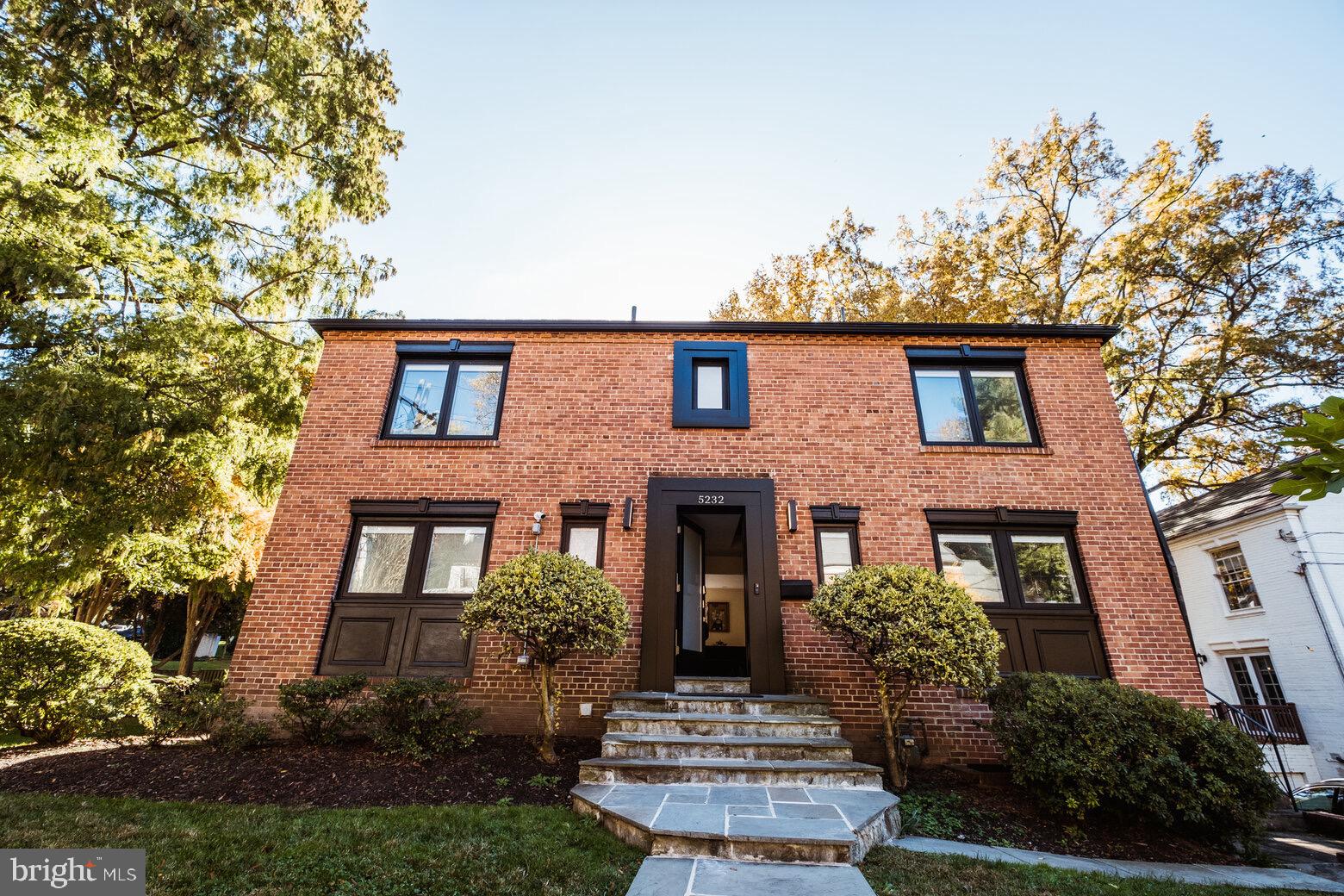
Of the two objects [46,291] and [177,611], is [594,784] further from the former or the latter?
[177,611]

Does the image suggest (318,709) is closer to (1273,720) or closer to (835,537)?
(835,537)

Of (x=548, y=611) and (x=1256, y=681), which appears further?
(x=1256, y=681)

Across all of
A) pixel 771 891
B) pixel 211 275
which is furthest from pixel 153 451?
pixel 771 891

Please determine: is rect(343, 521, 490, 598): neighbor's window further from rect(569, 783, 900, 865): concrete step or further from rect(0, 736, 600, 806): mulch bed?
rect(569, 783, 900, 865): concrete step

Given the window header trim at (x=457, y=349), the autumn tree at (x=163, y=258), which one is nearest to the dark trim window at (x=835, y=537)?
the window header trim at (x=457, y=349)

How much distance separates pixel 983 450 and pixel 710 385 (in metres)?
4.16

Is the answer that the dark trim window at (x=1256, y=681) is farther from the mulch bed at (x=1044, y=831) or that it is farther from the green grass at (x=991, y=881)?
the green grass at (x=991, y=881)

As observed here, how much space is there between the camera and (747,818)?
13.1 feet

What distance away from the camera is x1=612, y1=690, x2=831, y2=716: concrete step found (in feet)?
20.7

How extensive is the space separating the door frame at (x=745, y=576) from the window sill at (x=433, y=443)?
99.8 inches

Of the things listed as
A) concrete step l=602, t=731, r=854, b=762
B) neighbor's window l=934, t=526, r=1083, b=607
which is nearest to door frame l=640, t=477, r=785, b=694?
concrete step l=602, t=731, r=854, b=762

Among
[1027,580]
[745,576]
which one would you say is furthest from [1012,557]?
[745,576]

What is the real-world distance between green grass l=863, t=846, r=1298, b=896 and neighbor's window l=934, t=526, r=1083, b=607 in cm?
367

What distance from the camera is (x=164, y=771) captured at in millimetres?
5316
